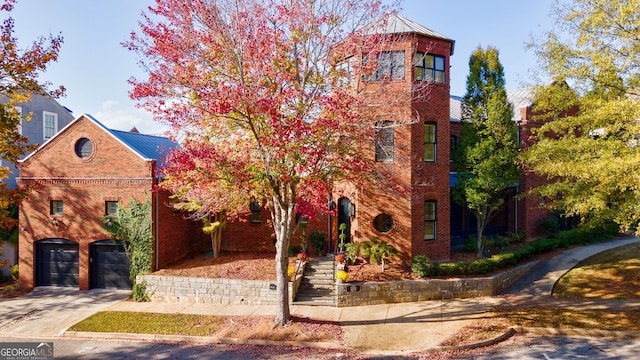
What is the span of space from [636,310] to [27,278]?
24481mm

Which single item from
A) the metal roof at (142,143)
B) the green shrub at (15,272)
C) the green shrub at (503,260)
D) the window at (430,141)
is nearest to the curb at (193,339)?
the metal roof at (142,143)

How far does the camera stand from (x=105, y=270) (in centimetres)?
1802

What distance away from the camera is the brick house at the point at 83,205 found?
17672 millimetres

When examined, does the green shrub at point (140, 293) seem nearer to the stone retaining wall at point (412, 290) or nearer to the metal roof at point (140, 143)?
the metal roof at point (140, 143)

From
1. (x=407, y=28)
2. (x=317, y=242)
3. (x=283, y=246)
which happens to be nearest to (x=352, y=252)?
(x=317, y=242)

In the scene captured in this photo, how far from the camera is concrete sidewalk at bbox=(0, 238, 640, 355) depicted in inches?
484

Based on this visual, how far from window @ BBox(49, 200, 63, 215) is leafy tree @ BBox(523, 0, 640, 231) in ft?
66.4

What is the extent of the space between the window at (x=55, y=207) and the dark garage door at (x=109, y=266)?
2.32m

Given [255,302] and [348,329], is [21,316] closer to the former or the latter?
[255,302]

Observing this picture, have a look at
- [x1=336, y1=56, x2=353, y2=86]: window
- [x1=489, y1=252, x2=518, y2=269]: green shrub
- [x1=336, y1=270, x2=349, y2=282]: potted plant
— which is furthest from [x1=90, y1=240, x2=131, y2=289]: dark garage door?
[x1=489, y1=252, x2=518, y2=269]: green shrub

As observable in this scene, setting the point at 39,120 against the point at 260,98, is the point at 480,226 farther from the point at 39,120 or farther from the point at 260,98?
the point at 39,120

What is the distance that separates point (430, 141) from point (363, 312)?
27.5 ft

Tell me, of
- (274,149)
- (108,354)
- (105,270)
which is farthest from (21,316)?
(274,149)

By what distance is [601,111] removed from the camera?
11969 mm
